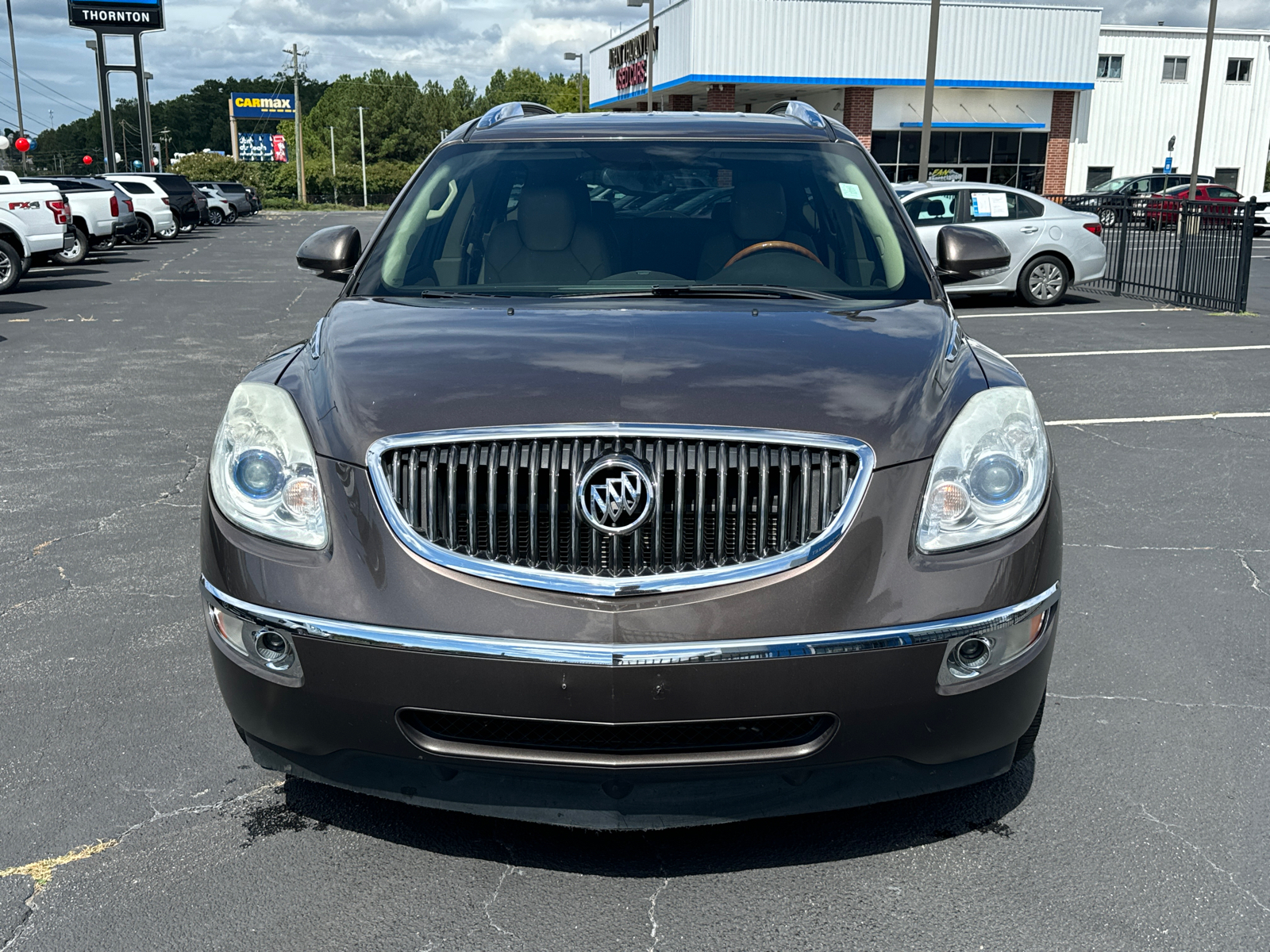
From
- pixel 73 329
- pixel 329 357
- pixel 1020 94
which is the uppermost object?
pixel 1020 94

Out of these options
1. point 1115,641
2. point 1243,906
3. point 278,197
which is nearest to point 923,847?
point 1243,906

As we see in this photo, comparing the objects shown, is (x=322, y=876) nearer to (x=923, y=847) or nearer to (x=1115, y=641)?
(x=923, y=847)

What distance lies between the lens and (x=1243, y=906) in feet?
8.92

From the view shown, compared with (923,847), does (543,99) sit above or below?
above

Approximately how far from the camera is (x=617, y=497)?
2.51 m

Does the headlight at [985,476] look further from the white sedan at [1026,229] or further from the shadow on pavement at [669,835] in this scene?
the white sedan at [1026,229]

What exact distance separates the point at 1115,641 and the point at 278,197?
95009 millimetres

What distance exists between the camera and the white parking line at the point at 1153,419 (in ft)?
27.5

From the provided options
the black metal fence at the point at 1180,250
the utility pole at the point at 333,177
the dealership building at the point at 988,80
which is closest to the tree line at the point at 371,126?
the utility pole at the point at 333,177

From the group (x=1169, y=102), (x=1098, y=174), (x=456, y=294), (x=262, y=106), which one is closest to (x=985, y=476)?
(x=456, y=294)

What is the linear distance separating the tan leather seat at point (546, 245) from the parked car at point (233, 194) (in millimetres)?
49483

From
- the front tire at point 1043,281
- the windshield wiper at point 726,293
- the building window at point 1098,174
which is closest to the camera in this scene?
the windshield wiper at point 726,293

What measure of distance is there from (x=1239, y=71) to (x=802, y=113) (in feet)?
179

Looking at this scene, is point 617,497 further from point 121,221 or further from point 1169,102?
point 1169,102
